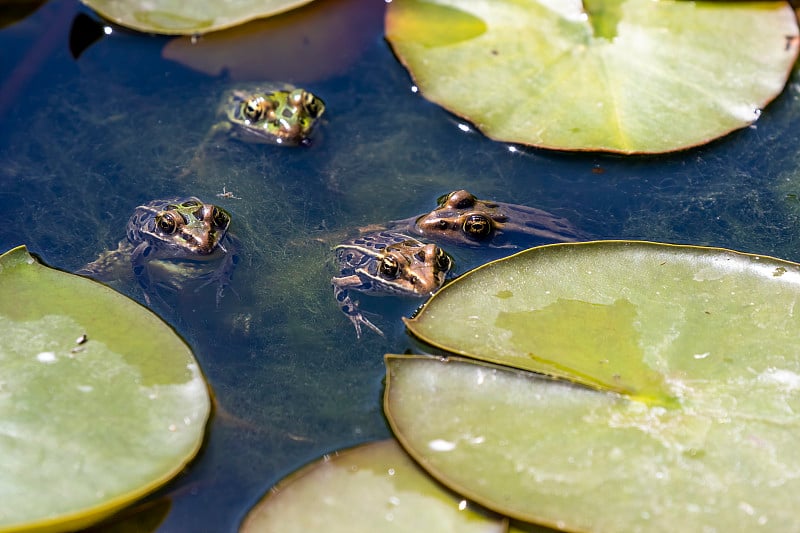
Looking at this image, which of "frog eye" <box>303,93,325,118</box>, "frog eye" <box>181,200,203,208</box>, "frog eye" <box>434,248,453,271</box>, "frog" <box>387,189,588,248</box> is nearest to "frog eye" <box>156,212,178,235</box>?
"frog eye" <box>181,200,203,208</box>

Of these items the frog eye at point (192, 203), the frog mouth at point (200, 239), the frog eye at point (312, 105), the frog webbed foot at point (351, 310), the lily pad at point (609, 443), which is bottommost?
the frog webbed foot at point (351, 310)

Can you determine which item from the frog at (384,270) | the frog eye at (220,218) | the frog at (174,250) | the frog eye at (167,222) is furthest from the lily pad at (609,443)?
the frog eye at (167,222)

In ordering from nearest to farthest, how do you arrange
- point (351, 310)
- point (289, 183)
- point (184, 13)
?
point (351, 310), point (289, 183), point (184, 13)

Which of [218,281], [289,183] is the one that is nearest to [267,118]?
[289,183]

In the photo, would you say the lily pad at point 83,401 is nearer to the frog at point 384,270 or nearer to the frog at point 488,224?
the frog at point 384,270

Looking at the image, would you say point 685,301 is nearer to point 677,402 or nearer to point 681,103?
point 677,402

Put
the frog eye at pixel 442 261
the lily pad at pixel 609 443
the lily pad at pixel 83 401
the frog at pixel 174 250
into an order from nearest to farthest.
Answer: the lily pad at pixel 609 443 < the lily pad at pixel 83 401 < the frog eye at pixel 442 261 < the frog at pixel 174 250

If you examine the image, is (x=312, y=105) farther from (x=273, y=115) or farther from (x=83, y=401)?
(x=83, y=401)
